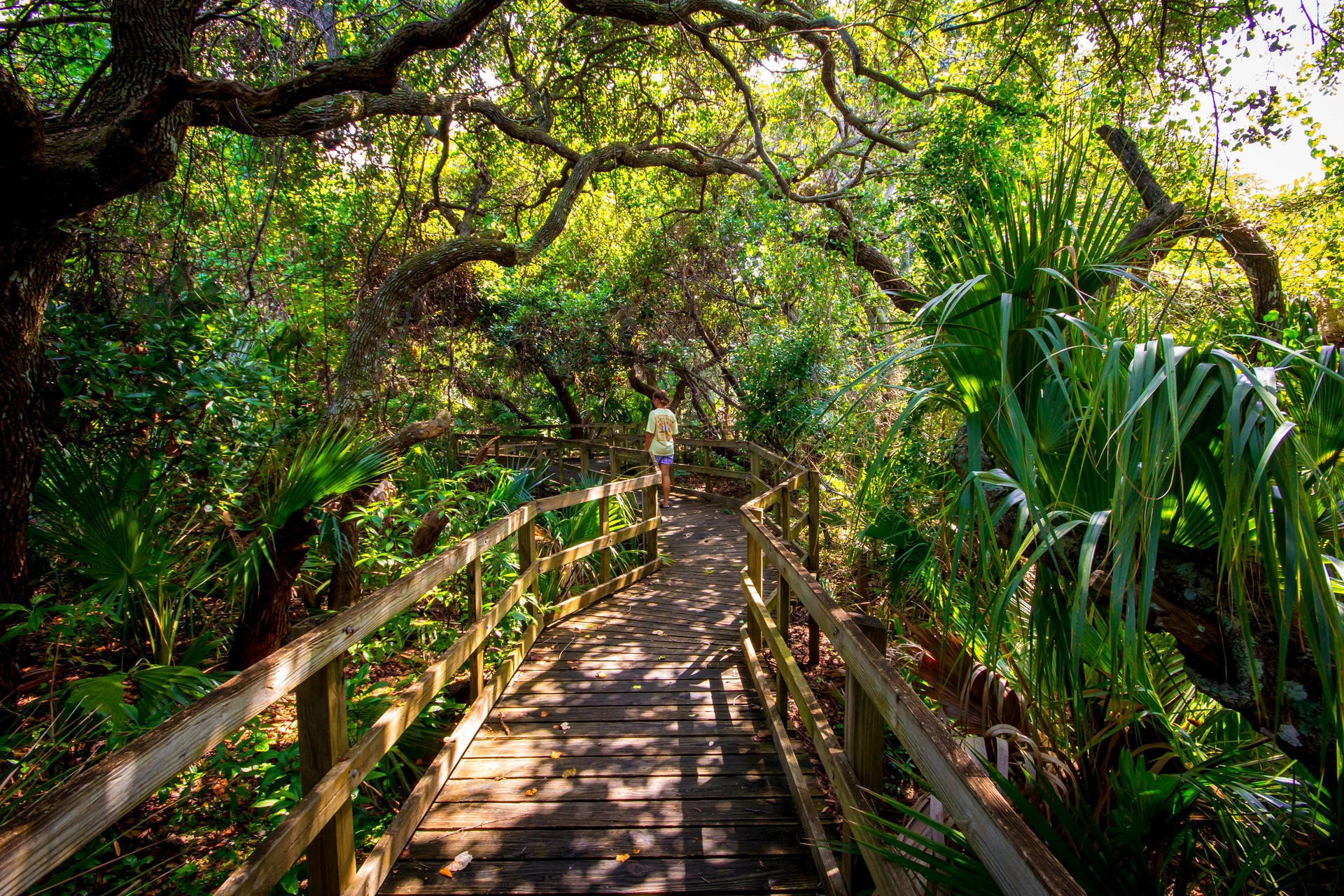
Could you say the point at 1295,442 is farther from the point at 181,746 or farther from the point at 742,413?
the point at 742,413

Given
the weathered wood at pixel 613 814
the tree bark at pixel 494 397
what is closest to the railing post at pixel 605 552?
the weathered wood at pixel 613 814

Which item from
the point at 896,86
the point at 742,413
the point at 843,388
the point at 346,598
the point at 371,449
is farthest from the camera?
the point at 742,413

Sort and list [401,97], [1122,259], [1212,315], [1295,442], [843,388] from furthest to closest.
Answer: [401,97] → [1212,315] → [1122,259] → [843,388] → [1295,442]

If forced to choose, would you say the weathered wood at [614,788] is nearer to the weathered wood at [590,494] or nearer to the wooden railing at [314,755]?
the wooden railing at [314,755]

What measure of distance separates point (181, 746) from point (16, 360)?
2.85 metres

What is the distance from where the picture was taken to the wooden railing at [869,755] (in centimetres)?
120

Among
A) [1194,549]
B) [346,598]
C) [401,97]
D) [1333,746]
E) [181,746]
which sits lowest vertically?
[346,598]

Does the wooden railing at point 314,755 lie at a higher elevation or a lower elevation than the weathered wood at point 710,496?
higher

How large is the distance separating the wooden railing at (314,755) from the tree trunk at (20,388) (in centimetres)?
208

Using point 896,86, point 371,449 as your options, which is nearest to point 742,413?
point 896,86

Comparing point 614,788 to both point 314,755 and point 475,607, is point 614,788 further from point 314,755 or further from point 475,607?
point 314,755

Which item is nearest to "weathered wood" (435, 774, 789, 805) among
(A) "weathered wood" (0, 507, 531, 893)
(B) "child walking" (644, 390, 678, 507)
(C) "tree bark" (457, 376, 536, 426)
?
(A) "weathered wood" (0, 507, 531, 893)

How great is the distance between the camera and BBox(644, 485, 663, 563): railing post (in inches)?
270

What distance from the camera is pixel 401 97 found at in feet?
20.2
